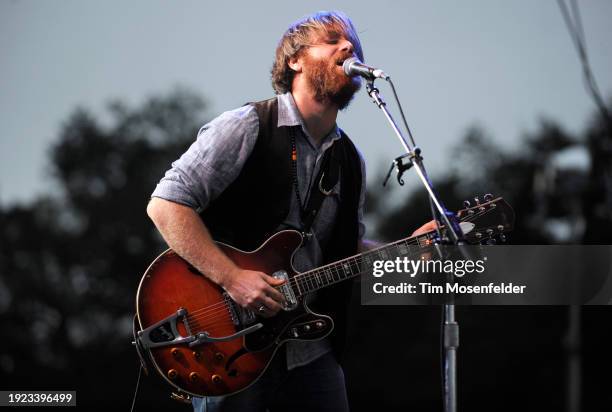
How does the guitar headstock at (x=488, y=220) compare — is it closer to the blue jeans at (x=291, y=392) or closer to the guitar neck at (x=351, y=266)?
the guitar neck at (x=351, y=266)

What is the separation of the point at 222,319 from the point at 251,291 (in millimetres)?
162

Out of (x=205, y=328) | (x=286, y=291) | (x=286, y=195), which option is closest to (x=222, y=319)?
(x=205, y=328)

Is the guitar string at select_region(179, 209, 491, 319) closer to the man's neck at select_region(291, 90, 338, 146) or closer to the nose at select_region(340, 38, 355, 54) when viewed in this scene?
the man's neck at select_region(291, 90, 338, 146)

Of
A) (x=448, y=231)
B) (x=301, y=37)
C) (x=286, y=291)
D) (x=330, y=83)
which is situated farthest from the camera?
(x=301, y=37)

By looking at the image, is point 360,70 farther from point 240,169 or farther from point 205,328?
point 205,328

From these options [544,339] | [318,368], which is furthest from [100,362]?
[318,368]

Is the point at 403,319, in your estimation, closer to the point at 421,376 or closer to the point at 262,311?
the point at 421,376

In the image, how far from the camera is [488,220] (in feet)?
7.80

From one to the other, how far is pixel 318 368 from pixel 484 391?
546 centimetres

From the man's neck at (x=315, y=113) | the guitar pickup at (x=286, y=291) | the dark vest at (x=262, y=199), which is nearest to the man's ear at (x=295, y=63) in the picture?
the man's neck at (x=315, y=113)

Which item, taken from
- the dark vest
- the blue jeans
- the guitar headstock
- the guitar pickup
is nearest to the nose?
the dark vest

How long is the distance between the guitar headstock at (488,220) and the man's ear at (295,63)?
→ 2.71 ft

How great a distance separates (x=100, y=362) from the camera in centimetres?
785

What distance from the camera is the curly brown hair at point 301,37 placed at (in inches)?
101
